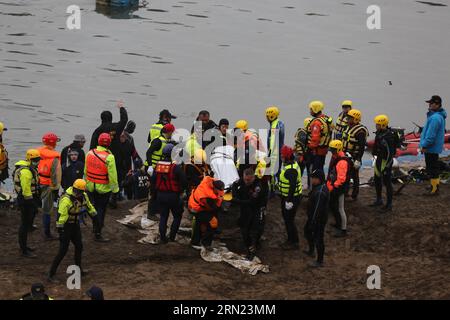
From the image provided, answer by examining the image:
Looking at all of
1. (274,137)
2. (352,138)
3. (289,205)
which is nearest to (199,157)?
(289,205)

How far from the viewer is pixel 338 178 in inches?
619

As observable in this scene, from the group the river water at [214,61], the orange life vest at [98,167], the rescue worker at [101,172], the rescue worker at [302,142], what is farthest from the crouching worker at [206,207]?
the river water at [214,61]

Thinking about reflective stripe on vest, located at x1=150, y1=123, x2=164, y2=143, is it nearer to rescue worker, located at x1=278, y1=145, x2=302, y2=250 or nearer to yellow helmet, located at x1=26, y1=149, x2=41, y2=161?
rescue worker, located at x1=278, y1=145, x2=302, y2=250

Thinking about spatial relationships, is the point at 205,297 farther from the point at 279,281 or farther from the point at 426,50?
the point at 426,50

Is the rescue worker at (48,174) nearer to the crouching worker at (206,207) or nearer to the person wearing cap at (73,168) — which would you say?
the person wearing cap at (73,168)

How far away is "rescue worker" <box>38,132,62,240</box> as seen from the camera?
1518 cm

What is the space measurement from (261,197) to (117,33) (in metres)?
32.4

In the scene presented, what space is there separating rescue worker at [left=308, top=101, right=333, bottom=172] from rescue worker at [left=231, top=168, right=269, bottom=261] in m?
2.49

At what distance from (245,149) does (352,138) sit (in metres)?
2.44

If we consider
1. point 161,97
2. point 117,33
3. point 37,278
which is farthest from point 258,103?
point 37,278

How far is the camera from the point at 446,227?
16.1 m

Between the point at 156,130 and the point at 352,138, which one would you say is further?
the point at 352,138

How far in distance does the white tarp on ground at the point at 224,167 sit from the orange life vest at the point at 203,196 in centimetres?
79

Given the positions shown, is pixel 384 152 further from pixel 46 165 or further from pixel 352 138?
pixel 46 165
